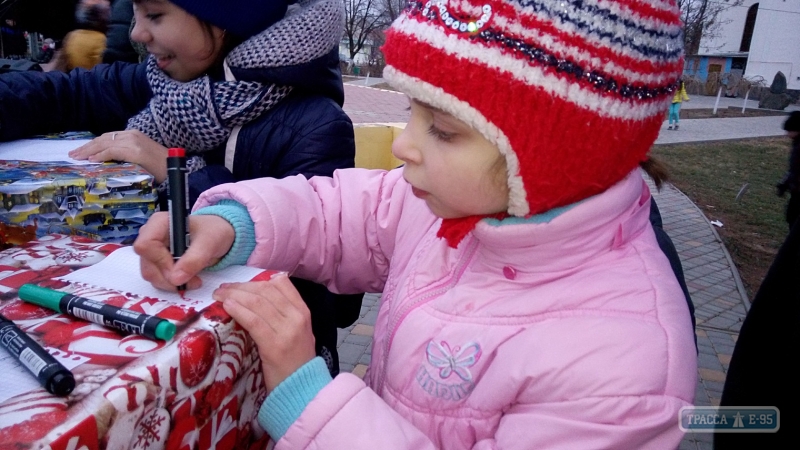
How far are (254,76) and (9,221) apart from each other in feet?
2.17

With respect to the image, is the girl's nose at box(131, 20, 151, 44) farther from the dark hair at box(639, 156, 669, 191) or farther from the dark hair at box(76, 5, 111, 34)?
the dark hair at box(76, 5, 111, 34)

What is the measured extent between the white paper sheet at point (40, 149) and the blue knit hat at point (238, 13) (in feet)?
1.53

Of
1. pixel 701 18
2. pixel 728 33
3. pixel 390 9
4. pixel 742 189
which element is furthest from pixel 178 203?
pixel 728 33

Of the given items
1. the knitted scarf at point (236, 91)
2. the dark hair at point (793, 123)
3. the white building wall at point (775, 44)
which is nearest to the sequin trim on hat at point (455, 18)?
the knitted scarf at point (236, 91)

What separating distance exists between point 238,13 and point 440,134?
0.80m

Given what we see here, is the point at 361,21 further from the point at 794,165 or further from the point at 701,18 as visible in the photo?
the point at 794,165

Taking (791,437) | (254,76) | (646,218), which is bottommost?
(791,437)

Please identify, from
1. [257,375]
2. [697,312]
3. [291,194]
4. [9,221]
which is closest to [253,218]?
[291,194]

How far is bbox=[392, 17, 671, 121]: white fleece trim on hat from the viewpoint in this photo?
964 millimetres

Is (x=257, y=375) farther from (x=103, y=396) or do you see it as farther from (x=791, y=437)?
(x=791, y=437)

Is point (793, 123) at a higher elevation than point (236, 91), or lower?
lower

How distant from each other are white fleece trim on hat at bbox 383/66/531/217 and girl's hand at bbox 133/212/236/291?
0.44m

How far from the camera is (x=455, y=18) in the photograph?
100cm

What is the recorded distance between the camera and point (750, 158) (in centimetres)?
1166
